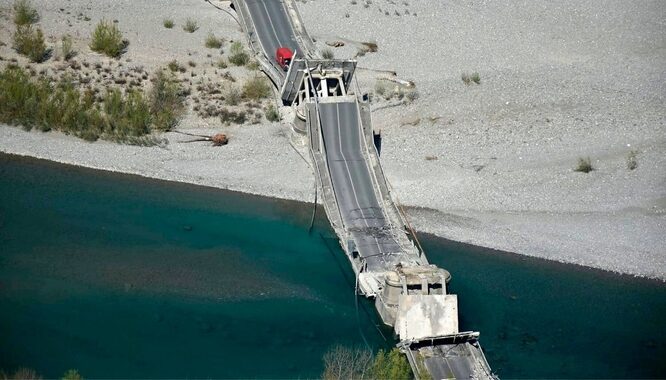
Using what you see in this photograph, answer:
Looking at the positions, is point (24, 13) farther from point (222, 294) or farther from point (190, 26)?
point (222, 294)

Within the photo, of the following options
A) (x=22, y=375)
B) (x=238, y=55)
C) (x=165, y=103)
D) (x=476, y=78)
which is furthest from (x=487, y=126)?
(x=22, y=375)


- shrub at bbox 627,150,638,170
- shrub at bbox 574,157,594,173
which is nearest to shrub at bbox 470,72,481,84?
shrub at bbox 574,157,594,173

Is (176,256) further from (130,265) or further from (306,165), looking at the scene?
(306,165)

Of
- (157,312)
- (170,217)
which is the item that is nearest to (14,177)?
(170,217)

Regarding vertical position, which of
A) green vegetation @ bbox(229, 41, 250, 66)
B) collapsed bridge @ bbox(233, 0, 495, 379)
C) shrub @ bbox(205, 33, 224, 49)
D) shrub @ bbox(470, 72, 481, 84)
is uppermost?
shrub @ bbox(470, 72, 481, 84)

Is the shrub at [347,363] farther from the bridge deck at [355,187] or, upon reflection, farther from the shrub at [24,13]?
the shrub at [24,13]

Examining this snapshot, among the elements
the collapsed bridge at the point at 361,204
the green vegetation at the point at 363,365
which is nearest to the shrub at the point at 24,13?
the collapsed bridge at the point at 361,204

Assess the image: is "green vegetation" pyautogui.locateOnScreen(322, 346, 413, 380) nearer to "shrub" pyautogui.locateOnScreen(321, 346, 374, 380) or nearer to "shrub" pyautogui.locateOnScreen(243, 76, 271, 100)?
"shrub" pyautogui.locateOnScreen(321, 346, 374, 380)

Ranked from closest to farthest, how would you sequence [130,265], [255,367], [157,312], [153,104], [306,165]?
1. [255,367]
2. [157,312]
3. [130,265]
4. [306,165]
5. [153,104]
